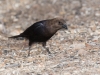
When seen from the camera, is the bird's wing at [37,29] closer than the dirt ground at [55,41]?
No

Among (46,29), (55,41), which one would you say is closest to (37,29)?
(46,29)

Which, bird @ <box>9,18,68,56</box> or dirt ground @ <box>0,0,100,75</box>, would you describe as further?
bird @ <box>9,18,68,56</box>

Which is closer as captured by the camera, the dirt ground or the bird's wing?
the dirt ground

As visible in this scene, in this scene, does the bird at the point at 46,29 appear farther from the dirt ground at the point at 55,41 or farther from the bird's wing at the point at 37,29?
the dirt ground at the point at 55,41

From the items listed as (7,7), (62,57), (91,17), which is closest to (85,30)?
(91,17)

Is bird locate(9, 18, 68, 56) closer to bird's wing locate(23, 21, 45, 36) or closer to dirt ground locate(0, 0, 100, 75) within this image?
bird's wing locate(23, 21, 45, 36)

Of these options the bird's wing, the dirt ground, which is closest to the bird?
the bird's wing

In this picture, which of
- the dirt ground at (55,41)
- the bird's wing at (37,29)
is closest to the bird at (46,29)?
the bird's wing at (37,29)

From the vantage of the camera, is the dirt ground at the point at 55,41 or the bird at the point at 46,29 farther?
the bird at the point at 46,29

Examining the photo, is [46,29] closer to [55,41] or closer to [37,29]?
[37,29]
